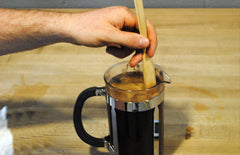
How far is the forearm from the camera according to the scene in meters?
0.70

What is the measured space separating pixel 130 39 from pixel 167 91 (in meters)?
0.33

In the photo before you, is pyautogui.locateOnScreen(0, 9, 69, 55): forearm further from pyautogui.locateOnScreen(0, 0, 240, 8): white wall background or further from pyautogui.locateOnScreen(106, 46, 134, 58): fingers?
pyautogui.locateOnScreen(0, 0, 240, 8): white wall background

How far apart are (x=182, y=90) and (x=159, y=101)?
1.05 feet

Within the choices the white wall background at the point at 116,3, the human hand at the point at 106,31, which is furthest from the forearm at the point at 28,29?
the white wall background at the point at 116,3

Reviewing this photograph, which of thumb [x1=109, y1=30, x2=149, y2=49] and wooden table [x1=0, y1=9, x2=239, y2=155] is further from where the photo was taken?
wooden table [x1=0, y1=9, x2=239, y2=155]

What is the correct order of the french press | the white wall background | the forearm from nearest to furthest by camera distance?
the french press, the forearm, the white wall background

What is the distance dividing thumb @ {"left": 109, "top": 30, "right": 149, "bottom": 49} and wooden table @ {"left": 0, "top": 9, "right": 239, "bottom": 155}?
255 mm

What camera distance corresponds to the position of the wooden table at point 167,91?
2.39 ft

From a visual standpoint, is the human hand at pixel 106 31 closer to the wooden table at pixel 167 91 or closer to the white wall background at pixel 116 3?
the wooden table at pixel 167 91

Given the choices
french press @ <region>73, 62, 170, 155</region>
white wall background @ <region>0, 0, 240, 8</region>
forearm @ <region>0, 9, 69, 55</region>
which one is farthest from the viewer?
white wall background @ <region>0, 0, 240, 8</region>

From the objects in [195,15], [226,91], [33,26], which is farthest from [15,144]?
[195,15]

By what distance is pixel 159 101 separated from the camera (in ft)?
1.91

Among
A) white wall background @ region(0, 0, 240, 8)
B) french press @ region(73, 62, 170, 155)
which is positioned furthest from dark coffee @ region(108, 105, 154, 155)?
white wall background @ region(0, 0, 240, 8)

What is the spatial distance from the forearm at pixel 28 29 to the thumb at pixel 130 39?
0.42 ft
